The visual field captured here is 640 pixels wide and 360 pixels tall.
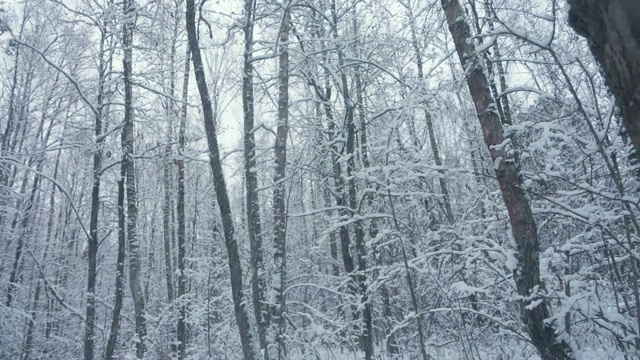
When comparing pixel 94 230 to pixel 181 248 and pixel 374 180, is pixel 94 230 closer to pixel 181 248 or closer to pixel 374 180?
pixel 181 248

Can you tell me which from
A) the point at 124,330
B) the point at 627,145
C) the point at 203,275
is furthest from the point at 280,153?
the point at 124,330

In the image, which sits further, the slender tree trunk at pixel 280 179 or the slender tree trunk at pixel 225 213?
the slender tree trunk at pixel 280 179

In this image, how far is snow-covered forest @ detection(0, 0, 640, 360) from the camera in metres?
3.90

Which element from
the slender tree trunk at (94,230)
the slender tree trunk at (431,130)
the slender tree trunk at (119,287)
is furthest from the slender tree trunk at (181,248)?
the slender tree trunk at (431,130)

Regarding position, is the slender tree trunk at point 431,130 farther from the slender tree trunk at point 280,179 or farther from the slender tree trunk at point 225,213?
the slender tree trunk at point 225,213

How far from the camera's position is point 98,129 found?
11.4m

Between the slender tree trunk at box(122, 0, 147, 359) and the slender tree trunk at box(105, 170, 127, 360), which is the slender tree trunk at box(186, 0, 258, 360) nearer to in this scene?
the slender tree trunk at box(122, 0, 147, 359)

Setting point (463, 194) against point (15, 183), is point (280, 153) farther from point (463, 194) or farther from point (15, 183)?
point (15, 183)

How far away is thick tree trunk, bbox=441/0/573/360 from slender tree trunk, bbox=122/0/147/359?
813 cm

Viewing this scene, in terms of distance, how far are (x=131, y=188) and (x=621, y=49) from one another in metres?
10.7

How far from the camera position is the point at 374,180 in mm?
5531

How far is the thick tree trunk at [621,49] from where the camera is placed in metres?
1.39

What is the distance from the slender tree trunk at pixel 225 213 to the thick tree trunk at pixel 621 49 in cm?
541

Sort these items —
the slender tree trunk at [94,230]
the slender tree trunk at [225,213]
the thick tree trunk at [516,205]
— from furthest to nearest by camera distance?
1. the slender tree trunk at [94,230]
2. the slender tree trunk at [225,213]
3. the thick tree trunk at [516,205]
